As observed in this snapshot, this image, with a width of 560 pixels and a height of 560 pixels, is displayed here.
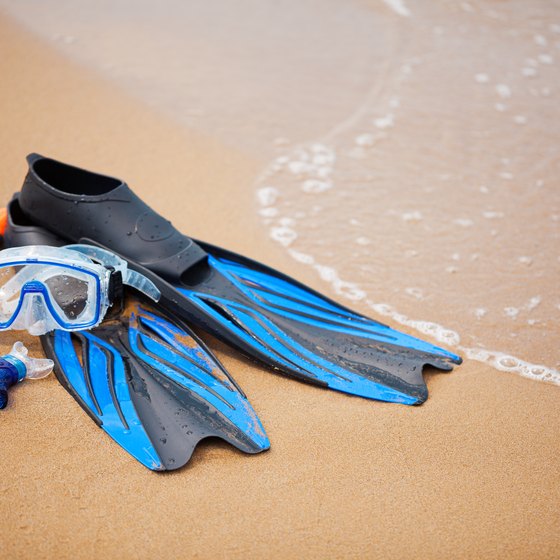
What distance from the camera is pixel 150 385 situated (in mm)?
2416

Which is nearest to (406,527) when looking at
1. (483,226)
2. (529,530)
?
(529,530)

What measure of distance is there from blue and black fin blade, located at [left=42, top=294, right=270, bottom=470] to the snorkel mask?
8 cm

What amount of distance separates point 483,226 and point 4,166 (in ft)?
8.94

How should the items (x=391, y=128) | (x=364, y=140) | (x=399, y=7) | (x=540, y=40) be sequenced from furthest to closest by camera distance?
1. (x=399, y=7)
2. (x=540, y=40)
3. (x=391, y=128)
4. (x=364, y=140)

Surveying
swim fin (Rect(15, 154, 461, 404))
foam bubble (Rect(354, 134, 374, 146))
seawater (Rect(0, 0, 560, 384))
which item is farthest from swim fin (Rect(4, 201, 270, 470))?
foam bubble (Rect(354, 134, 374, 146))

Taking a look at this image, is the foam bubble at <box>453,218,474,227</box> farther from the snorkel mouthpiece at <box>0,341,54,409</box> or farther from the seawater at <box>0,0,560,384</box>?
the snorkel mouthpiece at <box>0,341,54,409</box>

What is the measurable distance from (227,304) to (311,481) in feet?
2.70

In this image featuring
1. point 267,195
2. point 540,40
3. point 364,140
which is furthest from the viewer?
point 540,40

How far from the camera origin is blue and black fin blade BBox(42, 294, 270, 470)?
7.32 feet

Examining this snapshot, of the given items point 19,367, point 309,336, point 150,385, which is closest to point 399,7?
point 309,336

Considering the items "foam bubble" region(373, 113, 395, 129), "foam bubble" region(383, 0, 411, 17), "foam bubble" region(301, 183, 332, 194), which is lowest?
"foam bubble" region(301, 183, 332, 194)

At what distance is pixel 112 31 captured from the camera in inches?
224

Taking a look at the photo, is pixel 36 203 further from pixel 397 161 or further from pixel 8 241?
pixel 397 161

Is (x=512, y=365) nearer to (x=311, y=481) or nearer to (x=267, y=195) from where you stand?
(x=311, y=481)
